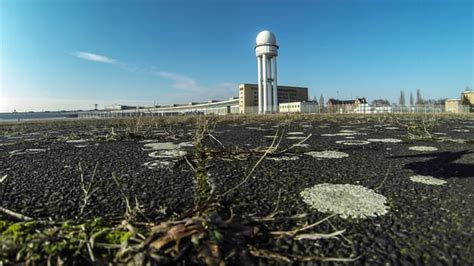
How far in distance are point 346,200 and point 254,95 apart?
67.5 metres

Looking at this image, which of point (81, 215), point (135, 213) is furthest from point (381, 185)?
point (81, 215)

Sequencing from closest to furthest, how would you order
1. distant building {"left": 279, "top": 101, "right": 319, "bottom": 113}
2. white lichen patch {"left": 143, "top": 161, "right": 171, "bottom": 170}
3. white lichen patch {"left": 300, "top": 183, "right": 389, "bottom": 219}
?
white lichen patch {"left": 300, "top": 183, "right": 389, "bottom": 219}, white lichen patch {"left": 143, "top": 161, "right": 171, "bottom": 170}, distant building {"left": 279, "top": 101, "right": 319, "bottom": 113}

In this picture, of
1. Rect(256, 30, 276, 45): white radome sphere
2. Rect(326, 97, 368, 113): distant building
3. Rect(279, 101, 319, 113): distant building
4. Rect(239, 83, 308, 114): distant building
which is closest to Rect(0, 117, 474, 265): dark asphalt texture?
Rect(326, 97, 368, 113): distant building

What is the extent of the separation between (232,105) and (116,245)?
73262 millimetres

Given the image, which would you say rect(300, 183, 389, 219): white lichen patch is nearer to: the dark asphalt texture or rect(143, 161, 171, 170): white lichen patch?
the dark asphalt texture

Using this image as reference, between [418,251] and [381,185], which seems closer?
[418,251]

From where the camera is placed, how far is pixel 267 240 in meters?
0.86

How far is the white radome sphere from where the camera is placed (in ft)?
129

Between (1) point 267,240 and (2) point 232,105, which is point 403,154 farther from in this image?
(2) point 232,105

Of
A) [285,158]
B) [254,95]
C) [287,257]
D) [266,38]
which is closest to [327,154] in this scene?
[285,158]

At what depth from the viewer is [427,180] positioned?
1.57 m

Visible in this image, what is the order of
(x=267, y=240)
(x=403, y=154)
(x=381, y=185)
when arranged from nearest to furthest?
1. (x=267, y=240)
2. (x=381, y=185)
3. (x=403, y=154)

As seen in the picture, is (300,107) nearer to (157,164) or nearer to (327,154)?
(327,154)

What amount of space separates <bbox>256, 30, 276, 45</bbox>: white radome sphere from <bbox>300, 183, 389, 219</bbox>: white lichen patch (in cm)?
4088
